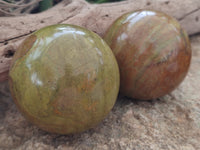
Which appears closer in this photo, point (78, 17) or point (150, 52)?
point (150, 52)

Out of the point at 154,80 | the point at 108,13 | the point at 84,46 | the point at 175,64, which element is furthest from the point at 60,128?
→ the point at 108,13

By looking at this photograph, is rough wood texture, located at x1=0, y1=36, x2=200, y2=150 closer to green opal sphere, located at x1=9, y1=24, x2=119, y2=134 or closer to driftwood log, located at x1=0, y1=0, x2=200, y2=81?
green opal sphere, located at x1=9, y1=24, x2=119, y2=134

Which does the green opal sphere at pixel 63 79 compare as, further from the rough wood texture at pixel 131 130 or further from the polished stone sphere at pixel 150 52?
the polished stone sphere at pixel 150 52

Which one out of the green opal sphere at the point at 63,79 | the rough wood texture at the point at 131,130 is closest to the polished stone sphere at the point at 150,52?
the rough wood texture at the point at 131,130

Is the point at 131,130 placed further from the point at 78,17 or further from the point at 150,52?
Answer: the point at 78,17

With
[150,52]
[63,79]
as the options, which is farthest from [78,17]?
[63,79]

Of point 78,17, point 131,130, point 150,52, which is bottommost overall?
point 131,130
